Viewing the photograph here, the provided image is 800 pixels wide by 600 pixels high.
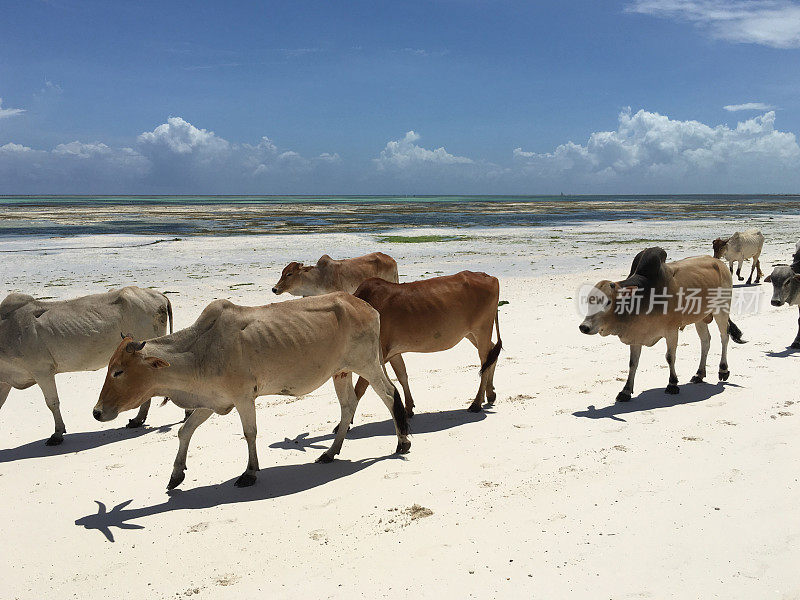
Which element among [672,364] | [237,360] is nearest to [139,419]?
[237,360]

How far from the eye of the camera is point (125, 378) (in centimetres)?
544

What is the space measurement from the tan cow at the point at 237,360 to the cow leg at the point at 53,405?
7.99 ft

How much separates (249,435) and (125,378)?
3.90 ft

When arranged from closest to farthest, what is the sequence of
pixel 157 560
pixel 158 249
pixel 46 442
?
pixel 157 560 < pixel 46 442 < pixel 158 249

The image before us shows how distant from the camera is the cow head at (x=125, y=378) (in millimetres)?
5406

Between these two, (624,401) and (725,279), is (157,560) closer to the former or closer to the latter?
(624,401)

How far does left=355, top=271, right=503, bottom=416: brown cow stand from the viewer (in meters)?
7.44

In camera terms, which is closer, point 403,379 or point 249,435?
point 249,435

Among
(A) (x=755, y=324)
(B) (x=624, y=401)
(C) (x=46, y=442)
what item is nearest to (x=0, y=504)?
(C) (x=46, y=442)

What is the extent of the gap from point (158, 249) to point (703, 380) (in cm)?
3046

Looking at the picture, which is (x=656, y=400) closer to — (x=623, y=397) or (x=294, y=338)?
(x=623, y=397)

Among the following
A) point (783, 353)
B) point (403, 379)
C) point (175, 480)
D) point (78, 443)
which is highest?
point (403, 379)

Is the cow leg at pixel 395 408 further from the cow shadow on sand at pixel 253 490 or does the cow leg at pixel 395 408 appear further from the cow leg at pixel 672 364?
the cow leg at pixel 672 364

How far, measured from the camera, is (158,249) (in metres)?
33.7
